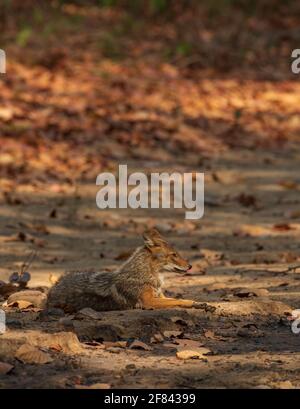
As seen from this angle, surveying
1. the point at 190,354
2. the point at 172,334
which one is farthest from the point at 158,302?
the point at 190,354

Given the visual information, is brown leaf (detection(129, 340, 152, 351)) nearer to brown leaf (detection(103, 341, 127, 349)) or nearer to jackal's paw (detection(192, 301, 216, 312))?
brown leaf (detection(103, 341, 127, 349))

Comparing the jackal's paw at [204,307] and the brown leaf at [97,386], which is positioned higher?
the jackal's paw at [204,307]

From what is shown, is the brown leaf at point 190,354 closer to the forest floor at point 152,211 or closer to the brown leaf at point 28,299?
the forest floor at point 152,211

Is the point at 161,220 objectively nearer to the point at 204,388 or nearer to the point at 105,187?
the point at 105,187

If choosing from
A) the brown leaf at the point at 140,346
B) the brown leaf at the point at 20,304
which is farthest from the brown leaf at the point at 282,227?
the brown leaf at the point at 140,346

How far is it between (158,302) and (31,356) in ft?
5.13

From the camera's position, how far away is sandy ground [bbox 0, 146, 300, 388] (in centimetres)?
503

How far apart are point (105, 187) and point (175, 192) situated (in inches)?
32.0

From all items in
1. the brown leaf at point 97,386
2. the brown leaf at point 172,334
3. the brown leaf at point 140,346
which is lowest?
the brown leaf at point 97,386

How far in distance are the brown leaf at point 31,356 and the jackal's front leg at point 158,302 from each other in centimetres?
144

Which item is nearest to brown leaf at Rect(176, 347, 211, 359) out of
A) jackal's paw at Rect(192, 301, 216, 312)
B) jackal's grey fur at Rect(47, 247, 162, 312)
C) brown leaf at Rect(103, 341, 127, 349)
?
brown leaf at Rect(103, 341, 127, 349)

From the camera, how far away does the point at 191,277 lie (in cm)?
787

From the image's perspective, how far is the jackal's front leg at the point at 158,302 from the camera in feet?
20.9
